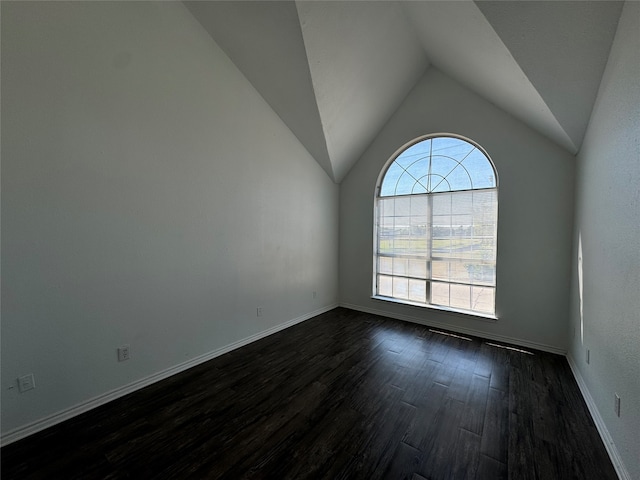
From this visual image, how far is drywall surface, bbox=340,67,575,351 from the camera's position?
9.52 ft

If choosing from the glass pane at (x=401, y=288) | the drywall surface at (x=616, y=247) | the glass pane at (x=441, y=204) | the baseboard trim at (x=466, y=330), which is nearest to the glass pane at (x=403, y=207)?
the glass pane at (x=441, y=204)

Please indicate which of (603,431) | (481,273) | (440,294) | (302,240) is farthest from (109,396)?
(481,273)

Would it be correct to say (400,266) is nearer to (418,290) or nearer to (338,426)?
(418,290)

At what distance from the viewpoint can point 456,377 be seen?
2.42 meters

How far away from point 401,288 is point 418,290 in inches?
10.6

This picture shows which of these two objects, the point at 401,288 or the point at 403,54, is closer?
the point at 403,54

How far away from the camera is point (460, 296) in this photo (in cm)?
361

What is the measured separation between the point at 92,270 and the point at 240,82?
244 cm

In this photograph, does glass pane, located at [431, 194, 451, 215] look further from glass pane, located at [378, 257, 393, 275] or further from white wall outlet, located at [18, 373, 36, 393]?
white wall outlet, located at [18, 373, 36, 393]

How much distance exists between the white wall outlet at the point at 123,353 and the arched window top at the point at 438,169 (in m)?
3.80

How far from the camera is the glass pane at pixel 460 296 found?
355 cm

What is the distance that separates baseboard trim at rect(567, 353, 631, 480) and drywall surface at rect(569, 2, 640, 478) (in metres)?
0.04

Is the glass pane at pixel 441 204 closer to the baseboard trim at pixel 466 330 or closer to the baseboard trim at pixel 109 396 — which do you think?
the baseboard trim at pixel 466 330

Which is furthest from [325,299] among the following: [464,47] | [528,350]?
[464,47]
